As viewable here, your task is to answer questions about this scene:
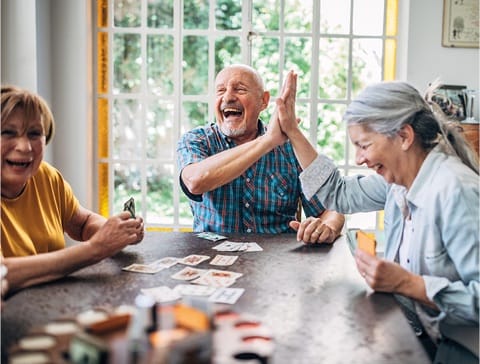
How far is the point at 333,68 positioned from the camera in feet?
12.9

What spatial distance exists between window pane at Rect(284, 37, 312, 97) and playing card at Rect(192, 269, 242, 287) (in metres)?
2.59

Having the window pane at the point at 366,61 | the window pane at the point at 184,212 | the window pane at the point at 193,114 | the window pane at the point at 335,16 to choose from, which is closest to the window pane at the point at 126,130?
the window pane at the point at 193,114

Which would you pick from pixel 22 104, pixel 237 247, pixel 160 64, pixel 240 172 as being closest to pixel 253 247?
pixel 237 247

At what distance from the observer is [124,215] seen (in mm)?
1728

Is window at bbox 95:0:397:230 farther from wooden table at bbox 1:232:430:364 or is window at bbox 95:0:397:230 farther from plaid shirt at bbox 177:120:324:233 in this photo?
wooden table at bbox 1:232:430:364

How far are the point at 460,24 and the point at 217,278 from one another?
10.0 feet

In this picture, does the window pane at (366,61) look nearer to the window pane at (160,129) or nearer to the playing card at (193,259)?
the window pane at (160,129)

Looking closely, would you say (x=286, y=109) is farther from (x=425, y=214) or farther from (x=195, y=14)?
(x=195, y=14)

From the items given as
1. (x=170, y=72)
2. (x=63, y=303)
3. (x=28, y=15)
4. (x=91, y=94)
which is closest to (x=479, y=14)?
(x=170, y=72)

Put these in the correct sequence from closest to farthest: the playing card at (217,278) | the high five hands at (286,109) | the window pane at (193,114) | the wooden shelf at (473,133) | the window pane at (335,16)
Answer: the playing card at (217,278) → the high five hands at (286,109) → the wooden shelf at (473,133) → the window pane at (335,16) → the window pane at (193,114)

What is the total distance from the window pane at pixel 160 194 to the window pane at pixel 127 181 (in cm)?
8

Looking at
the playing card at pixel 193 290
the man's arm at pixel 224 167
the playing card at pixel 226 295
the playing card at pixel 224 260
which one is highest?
the man's arm at pixel 224 167

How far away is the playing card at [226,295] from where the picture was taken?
132 cm

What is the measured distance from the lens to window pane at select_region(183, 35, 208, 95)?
3.95 m
